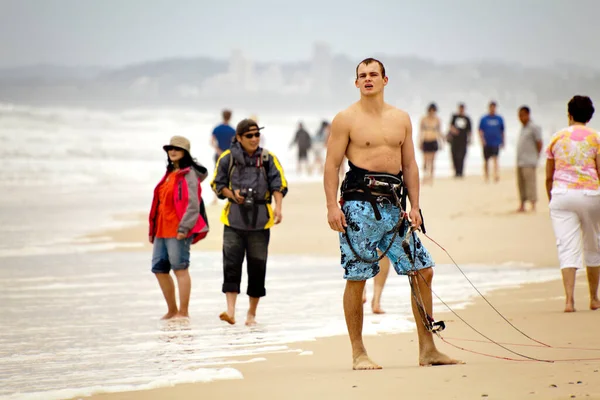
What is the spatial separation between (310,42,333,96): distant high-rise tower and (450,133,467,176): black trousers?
51.2m

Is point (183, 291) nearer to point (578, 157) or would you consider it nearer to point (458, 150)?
point (578, 157)

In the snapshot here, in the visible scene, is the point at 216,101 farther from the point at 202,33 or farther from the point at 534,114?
the point at 534,114

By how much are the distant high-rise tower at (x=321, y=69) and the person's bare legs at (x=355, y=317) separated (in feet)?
231

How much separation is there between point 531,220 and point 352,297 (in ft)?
35.2

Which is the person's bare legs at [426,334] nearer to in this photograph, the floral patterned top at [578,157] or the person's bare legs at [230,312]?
the floral patterned top at [578,157]

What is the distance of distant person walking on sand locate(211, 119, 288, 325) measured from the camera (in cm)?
879

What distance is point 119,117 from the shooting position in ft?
204

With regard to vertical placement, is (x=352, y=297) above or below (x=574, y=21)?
below

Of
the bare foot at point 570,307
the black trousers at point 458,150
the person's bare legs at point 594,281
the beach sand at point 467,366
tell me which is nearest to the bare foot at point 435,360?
the beach sand at point 467,366

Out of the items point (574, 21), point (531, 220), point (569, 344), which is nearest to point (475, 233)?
point (531, 220)

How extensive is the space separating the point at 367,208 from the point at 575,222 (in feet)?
9.42

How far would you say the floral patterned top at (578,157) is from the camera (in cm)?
827

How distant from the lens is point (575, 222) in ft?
27.3

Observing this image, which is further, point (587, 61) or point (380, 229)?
point (587, 61)
